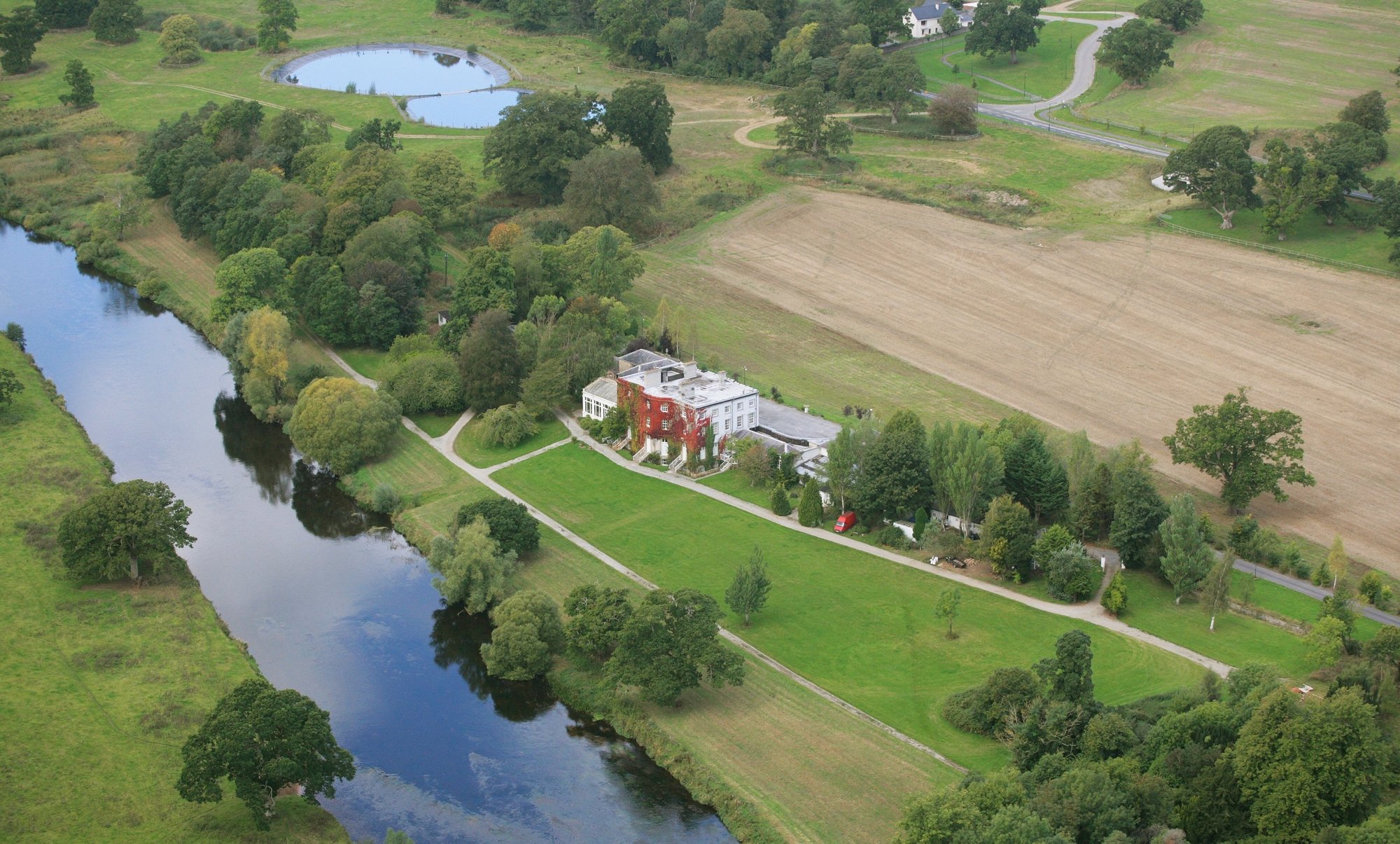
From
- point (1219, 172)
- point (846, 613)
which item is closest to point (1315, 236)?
point (1219, 172)

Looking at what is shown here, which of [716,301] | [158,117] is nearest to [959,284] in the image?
[716,301]

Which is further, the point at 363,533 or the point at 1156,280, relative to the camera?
the point at 1156,280

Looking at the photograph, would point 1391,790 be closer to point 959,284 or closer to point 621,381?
point 621,381

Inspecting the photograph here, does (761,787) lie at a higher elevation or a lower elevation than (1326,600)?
lower

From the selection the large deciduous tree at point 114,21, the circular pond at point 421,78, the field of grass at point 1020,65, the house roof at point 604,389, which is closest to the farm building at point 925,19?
the field of grass at point 1020,65

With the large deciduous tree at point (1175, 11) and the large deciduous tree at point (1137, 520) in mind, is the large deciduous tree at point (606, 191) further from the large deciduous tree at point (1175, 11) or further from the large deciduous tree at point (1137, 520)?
the large deciduous tree at point (1175, 11)

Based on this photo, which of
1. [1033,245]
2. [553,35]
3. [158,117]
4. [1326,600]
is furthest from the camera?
[553,35]
